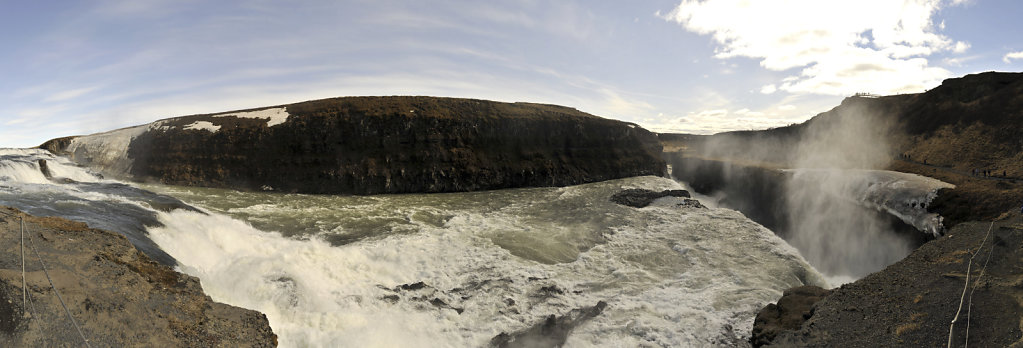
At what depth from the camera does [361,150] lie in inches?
1087

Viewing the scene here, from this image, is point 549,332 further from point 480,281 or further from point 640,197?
point 640,197

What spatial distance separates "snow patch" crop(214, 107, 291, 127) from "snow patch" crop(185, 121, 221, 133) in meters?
1.32

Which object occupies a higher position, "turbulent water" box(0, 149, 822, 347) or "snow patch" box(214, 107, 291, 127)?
"snow patch" box(214, 107, 291, 127)

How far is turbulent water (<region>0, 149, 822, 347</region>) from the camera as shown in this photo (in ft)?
24.7

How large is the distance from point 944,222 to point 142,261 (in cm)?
1996

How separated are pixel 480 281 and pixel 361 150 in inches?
808

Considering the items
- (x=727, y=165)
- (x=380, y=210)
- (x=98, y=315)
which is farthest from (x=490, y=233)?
(x=727, y=165)

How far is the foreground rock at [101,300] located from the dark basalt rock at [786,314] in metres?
8.28

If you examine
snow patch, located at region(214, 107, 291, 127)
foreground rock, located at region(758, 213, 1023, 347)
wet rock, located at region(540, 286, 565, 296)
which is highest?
snow patch, located at region(214, 107, 291, 127)

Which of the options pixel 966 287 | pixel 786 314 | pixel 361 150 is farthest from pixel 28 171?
pixel 966 287

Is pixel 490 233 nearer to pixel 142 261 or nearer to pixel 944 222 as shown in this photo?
pixel 142 261

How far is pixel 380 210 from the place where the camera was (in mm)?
19328

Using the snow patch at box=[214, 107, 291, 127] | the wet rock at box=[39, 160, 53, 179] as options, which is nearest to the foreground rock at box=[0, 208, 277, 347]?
the wet rock at box=[39, 160, 53, 179]

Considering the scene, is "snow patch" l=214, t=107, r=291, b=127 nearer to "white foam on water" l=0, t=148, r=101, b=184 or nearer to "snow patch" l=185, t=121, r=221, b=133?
"snow patch" l=185, t=121, r=221, b=133
